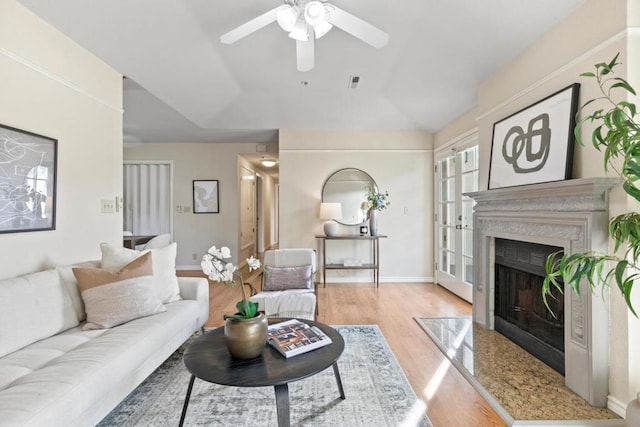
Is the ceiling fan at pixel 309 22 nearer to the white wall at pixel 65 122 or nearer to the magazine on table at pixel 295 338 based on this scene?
the white wall at pixel 65 122

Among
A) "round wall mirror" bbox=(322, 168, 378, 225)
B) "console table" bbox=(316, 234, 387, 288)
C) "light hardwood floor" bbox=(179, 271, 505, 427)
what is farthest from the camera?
"round wall mirror" bbox=(322, 168, 378, 225)

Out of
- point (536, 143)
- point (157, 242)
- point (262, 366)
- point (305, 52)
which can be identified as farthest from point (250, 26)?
point (157, 242)

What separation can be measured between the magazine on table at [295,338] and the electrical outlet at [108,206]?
7.22ft

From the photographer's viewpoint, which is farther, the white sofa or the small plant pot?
the small plant pot

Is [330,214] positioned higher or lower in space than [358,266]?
higher

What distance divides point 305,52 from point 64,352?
8.21ft

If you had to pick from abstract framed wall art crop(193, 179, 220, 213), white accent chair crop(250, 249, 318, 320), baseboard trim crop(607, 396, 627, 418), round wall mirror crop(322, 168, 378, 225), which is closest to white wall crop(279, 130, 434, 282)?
round wall mirror crop(322, 168, 378, 225)

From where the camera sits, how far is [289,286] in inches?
136

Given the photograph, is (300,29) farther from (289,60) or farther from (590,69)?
(590,69)

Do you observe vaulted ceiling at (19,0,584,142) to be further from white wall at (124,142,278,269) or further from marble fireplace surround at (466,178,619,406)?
marble fireplace surround at (466,178,619,406)

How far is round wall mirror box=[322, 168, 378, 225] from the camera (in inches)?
209

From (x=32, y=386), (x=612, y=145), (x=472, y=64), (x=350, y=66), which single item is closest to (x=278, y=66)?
(x=350, y=66)

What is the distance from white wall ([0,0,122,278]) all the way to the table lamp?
2.67 m

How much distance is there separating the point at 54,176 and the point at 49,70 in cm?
78
